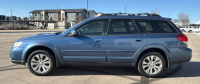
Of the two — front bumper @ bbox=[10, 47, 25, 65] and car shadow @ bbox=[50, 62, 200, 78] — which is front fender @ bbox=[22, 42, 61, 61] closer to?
front bumper @ bbox=[10, 47, 25, 65]

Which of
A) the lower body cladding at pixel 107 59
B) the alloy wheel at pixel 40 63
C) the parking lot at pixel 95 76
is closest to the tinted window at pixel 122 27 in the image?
the lower body cladding at pixel 107 59

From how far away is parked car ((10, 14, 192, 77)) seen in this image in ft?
13.3

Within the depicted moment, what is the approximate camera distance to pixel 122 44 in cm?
402

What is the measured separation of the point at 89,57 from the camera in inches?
161

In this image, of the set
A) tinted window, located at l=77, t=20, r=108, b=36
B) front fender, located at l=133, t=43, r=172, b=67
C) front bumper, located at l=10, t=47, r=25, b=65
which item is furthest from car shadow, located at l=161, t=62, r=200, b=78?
front bumper, located at l=10, t=47, r=25, b=65

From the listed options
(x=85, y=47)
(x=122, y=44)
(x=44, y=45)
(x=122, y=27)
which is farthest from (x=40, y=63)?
(x=122, y=27)

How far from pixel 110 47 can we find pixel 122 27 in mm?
667

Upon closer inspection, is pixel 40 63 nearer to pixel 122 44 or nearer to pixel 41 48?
pixel 41 48

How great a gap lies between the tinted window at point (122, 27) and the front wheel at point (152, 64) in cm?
74

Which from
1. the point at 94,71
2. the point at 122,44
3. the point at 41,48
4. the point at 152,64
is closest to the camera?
the point at 122,44

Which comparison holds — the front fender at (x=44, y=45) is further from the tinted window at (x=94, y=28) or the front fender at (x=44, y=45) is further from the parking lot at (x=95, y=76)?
the tinted window at (x=94, y=28)

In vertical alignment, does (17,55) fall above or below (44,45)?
below

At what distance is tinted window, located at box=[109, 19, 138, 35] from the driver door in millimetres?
251

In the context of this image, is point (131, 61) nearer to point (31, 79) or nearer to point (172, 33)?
point (172, 33)
